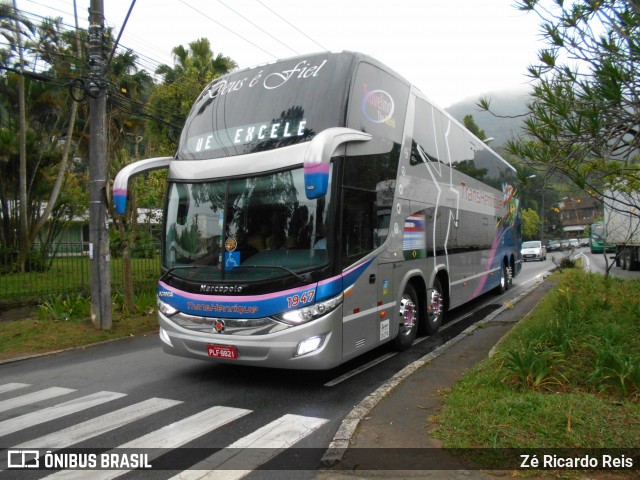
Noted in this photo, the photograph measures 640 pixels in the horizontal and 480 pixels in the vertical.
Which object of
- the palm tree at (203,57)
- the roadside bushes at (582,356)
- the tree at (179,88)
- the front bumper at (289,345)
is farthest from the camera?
the palm tree at (203,57)

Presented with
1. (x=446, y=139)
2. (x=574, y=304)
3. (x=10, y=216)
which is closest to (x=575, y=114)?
(x=574, y=304)

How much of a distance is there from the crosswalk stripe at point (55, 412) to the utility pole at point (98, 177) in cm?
428

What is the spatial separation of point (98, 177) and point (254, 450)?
290 inches

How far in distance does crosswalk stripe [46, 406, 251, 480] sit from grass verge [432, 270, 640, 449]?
2.17 metres

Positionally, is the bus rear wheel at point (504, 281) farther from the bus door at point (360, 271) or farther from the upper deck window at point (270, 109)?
the upper deck window at point (270, 109)

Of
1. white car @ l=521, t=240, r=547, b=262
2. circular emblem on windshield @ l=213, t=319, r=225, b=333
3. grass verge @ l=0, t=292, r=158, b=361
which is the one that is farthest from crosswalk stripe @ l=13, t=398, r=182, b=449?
white car @ l=521, t=240, r=547, b=262

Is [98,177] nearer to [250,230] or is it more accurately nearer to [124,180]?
[124,180]

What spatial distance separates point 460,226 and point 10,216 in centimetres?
1563

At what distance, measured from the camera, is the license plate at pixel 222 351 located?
5.80 metres

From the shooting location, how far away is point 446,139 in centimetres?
979

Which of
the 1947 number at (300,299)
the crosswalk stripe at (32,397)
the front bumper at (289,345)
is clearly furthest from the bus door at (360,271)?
the crosswalk stripe at (32,397)

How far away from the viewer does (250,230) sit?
5961mm

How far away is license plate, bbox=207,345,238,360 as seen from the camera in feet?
19.0

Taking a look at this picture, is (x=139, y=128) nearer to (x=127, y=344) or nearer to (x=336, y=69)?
(x=127, y=344)
